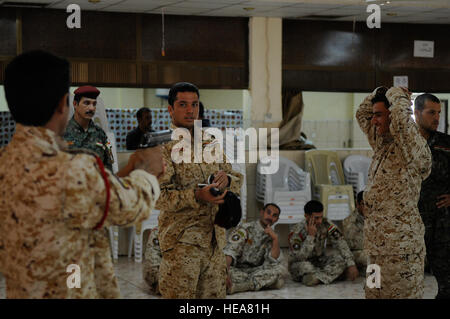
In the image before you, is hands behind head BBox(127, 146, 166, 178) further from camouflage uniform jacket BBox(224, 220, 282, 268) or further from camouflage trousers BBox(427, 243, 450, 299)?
camouflage uniform jacket BBox(224, 220, 282, 268)

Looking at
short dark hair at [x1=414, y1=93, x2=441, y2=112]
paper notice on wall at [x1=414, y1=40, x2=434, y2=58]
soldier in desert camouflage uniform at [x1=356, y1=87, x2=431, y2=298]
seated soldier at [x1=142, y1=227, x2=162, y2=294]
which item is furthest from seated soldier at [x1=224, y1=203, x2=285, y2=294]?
paper notice on wall at [x1=414, y1=40, x2=434, y2=58]

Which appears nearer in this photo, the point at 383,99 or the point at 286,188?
the point at 383,99

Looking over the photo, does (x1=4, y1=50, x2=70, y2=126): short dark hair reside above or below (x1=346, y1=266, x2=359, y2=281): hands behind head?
above

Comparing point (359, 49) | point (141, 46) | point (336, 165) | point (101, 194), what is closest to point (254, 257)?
point (336, 165)

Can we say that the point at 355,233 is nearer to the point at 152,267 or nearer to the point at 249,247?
the point at 249,247

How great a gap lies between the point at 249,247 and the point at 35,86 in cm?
411

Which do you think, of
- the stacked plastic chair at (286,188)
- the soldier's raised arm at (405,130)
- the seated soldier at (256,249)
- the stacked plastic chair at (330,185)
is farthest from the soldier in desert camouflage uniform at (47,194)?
the stacked plastic chair at (330,185)

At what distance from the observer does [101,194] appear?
1.88m

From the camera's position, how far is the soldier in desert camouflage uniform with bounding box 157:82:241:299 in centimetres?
301

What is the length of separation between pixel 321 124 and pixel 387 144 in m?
7.38

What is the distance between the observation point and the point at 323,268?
585cm

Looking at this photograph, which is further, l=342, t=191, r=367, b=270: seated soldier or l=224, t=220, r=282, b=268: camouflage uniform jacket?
l=342, t=191, r=367, b=270: seated soldier

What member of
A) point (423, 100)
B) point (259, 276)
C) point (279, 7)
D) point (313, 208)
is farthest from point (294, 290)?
point (279, 7)

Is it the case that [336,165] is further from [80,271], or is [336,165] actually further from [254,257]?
[80,271]
